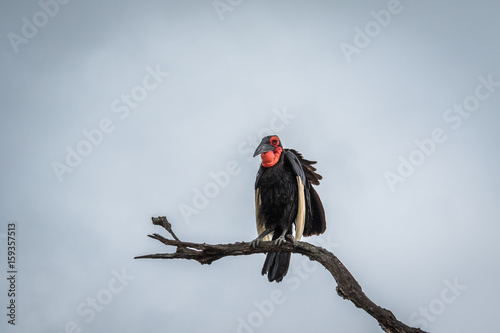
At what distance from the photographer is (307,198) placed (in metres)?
6.00

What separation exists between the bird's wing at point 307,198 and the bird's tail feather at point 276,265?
383mm

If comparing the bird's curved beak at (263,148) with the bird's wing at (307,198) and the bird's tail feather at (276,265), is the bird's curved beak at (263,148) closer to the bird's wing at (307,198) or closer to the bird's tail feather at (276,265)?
the bird's wing at (307,198)

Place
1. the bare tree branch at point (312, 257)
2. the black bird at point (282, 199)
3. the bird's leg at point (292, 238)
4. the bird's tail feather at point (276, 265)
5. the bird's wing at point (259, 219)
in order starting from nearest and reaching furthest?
the bare tree branch at point (312, 257)
the bird's leg at point (292, 238)
the bird's tail feather at point (276, 265)
the black bird at point (282, 199)
the bird's wing at point (259, 219)

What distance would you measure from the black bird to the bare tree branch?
2.65 feet

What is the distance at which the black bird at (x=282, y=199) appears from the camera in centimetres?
583

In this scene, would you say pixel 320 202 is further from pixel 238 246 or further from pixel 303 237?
pixel 238 246

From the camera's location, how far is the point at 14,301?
6.65 m

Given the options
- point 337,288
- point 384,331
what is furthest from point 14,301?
point 384,331

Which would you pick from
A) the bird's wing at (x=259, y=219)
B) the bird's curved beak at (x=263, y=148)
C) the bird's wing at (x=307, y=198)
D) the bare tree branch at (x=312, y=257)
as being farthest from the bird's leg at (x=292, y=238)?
the bird's curved beak at (x=263, y=148)

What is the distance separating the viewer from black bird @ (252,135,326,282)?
5832 millimetres

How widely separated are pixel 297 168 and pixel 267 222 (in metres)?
0.81

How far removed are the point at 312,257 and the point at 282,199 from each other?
3.94 ft

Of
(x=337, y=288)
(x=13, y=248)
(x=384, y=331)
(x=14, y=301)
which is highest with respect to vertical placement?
(x=13, y=248)

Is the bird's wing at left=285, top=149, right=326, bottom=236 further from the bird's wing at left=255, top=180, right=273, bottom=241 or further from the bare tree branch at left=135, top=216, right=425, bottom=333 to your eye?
the bare tree branch at left=135, top=216, right=425, bottom=333
